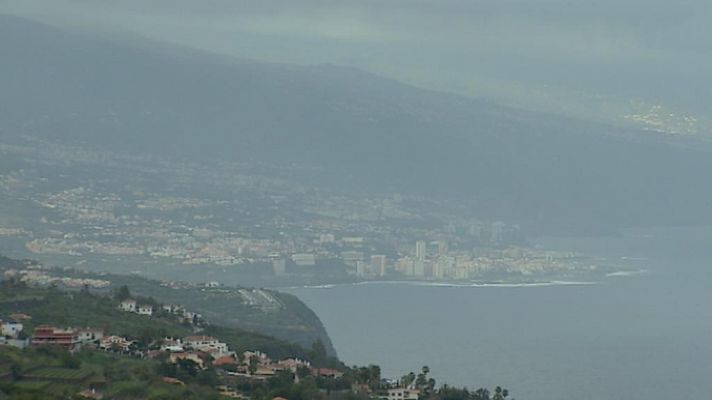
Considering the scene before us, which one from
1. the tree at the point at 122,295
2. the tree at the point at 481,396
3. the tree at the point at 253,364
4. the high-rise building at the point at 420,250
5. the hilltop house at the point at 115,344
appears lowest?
the tree at the point at 481,396

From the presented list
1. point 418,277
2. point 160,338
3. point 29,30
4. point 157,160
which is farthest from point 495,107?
point 160,338

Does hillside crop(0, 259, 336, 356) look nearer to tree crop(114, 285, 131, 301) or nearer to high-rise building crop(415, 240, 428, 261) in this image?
tree crop(114, 285, 131, 301)

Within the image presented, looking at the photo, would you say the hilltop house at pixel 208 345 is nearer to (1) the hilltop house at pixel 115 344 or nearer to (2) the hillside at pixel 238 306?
(1) the hilltop house at pixel 115 344

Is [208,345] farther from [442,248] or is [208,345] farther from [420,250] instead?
[442,248]

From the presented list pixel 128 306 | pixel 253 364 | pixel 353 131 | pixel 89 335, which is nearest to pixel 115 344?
pixel 89 335

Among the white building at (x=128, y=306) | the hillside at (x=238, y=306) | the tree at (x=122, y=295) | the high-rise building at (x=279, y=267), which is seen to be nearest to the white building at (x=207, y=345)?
the hillside at (x=238, y=306)

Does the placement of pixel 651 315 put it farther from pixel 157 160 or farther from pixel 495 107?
pixel 495 107

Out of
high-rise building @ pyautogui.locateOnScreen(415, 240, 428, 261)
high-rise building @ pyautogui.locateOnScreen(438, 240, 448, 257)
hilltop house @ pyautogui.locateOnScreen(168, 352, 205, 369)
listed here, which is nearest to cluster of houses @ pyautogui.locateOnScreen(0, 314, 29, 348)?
hilltop house @ pyautogui.locateOnScreen(168, 352, 205, 369)
